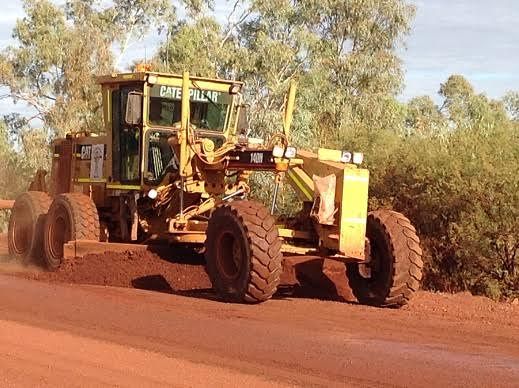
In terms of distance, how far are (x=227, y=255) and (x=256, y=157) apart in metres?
1.37

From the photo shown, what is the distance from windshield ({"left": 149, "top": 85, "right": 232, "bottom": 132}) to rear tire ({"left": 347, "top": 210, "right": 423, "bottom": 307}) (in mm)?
3141

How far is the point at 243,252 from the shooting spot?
1048cm

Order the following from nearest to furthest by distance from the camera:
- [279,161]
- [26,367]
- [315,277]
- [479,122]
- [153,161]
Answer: [26,367]
[279,161]
[315,277]
[153,161]
[479,122]

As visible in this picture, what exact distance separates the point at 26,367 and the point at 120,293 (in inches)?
183

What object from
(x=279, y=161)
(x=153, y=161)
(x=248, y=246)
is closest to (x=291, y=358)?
(x=248, y=246)

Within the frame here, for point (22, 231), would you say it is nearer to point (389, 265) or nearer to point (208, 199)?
point (208, 199)

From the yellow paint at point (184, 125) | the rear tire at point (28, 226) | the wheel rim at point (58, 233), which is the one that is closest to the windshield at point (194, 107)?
the yellow paint at point (184, 125)

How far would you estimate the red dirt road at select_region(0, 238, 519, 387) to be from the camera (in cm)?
664

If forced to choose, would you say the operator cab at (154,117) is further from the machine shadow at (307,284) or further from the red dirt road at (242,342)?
the red dirt road at (242,342)

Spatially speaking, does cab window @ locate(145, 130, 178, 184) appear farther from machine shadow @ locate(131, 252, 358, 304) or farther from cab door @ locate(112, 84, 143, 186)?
machine shadow @ locate(131, 252, 358, 304)

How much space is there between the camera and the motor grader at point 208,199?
10805 mm

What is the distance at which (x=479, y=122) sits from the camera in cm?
1519

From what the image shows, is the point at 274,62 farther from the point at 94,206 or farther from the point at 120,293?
the point at 120,293

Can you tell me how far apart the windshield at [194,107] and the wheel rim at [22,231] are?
135 inches
